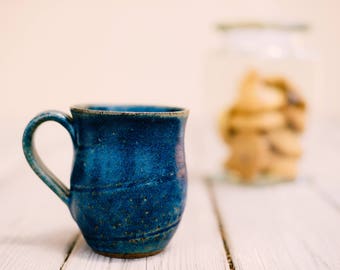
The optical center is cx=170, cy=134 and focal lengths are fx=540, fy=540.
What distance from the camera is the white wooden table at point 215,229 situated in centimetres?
55

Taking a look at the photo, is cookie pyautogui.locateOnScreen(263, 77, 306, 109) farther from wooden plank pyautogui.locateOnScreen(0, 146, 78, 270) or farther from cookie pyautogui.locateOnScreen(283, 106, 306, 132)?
wooden plank pyautogui.locateOnScreen(0, 146, 78, 270)

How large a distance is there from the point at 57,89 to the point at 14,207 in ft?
4.44

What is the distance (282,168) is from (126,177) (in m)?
0.52

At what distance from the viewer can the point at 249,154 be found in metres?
0.96

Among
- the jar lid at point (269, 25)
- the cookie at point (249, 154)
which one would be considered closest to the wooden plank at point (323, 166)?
the cookie at point (249, 154)

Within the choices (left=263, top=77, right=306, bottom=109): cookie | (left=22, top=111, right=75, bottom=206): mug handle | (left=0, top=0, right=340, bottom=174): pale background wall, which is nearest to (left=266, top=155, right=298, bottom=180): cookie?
(left=263, top=77, right=306, bottom=109): cookie

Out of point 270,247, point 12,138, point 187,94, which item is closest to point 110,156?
point 270,247

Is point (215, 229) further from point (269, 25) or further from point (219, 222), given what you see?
point (269, 25)

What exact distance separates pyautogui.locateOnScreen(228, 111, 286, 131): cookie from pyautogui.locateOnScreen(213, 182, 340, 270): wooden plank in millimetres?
105

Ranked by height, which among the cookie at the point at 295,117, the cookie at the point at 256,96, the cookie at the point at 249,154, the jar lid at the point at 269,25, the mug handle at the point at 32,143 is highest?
the jar lid at the point at 269,25

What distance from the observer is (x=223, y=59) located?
1.08 m

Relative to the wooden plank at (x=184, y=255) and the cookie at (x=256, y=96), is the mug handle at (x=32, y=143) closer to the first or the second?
the wooden plank at (x=184, y=255)

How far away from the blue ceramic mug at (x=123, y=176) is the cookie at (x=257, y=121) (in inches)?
16.1

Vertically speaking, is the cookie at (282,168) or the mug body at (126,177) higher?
the mug body at (126,177)
